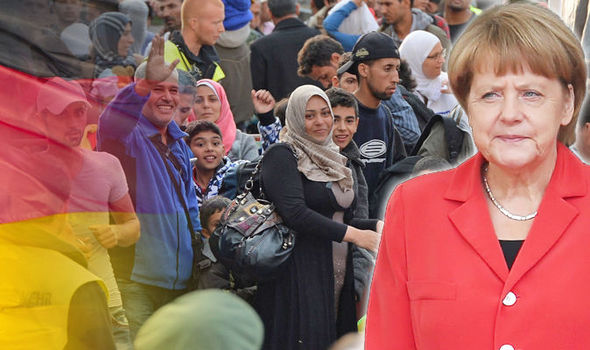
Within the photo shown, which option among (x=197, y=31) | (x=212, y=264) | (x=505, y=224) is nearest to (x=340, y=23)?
(x=197, y=31)

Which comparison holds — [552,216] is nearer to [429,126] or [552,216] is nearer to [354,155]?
[429,126]

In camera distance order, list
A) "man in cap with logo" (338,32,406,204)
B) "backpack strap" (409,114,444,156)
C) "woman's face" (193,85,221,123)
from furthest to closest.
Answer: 1. "woman's face" (193,85,221,123)
2. "man in cap with logo" (338,32,406,204)
3. "backpack strap" (409,114,444,156)

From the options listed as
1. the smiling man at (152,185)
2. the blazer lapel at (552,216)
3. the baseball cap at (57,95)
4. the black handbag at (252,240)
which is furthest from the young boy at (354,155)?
the blazer lapel at (552,216)

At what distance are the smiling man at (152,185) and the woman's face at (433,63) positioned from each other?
3.21 metres

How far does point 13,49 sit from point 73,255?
2.21 feet

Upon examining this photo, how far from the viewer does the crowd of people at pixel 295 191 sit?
2227 mm

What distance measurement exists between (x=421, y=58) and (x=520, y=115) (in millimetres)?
5430

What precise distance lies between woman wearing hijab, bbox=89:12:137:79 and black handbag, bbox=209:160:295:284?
46.4 inches

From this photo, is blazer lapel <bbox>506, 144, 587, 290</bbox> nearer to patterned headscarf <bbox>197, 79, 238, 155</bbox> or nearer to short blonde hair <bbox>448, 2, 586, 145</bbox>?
short blonde hair <bbox>448, 2, 586, 145</bbox>

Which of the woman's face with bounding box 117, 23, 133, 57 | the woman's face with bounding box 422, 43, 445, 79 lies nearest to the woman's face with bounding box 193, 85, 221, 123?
the woman's face with bounding box 422, 43, 445, 79

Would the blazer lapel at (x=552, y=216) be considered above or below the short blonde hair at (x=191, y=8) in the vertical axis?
above

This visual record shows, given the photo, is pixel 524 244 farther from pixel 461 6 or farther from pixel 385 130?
pixel 461 6

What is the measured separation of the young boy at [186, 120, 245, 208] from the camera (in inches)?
227

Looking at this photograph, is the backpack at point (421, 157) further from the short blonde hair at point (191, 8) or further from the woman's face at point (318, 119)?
the short blonde hair at point (191, 8)
